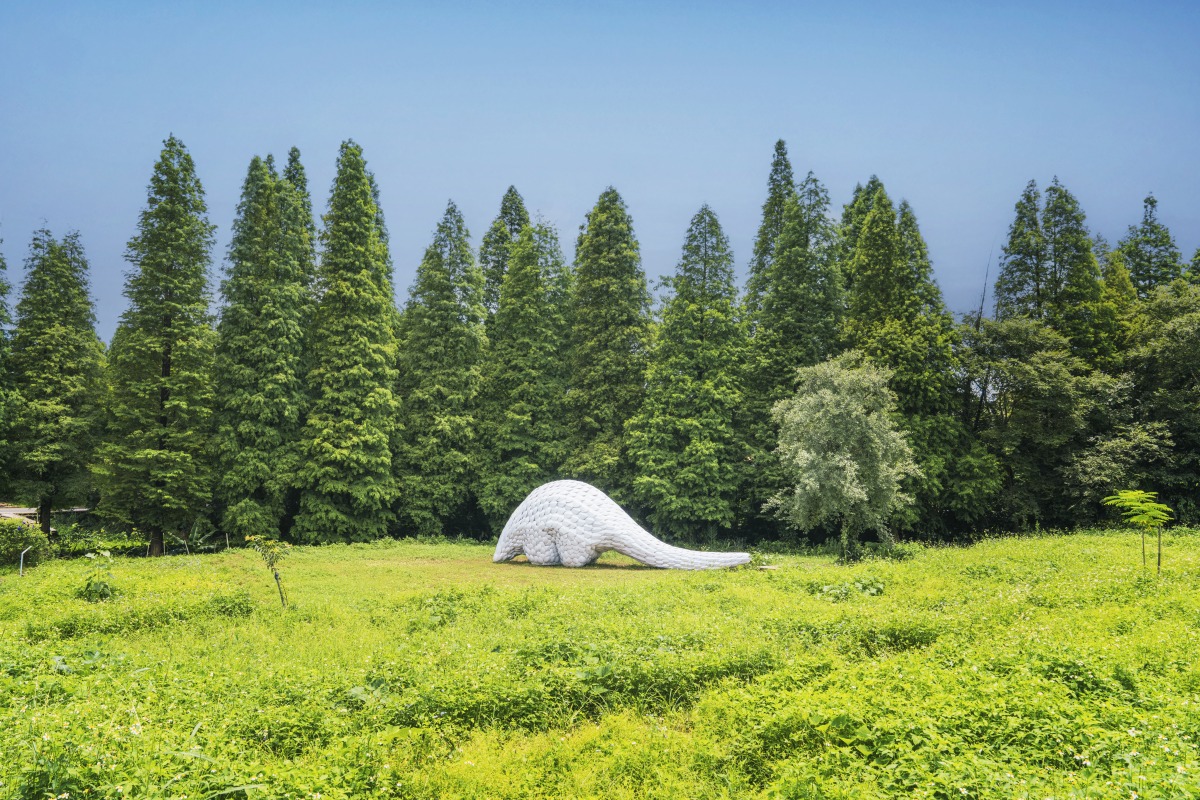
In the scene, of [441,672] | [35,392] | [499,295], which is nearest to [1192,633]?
[441,672]

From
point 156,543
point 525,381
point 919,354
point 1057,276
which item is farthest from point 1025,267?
point 156,543

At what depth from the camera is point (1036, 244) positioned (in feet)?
90.6

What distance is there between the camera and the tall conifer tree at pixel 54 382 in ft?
76.8

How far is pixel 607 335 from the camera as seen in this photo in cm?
2878

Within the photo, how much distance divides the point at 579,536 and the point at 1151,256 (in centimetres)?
2904

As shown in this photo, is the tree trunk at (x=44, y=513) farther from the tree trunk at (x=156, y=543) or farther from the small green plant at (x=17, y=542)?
the small green plant at (x=17, y=542)

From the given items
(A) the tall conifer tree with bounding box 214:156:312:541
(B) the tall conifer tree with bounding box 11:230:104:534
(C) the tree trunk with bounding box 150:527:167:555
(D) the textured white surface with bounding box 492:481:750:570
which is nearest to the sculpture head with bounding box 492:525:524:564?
(D) the textured white surface with bounding box 492:481:750:570

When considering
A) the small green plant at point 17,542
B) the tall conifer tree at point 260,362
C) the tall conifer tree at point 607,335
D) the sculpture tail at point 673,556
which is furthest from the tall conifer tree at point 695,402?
the small green plant at point 17,542

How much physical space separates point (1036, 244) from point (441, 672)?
2979 cm

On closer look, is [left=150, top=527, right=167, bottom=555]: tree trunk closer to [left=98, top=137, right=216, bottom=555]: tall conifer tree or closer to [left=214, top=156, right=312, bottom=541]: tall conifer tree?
[left=98, top=137, right=216, bottom=555]: tall conifer tree

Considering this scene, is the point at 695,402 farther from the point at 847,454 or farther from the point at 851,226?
the point at 851,226

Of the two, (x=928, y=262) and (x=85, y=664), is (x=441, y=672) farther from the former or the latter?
(x=928, y=262)

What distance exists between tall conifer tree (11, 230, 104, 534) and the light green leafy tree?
2496 cm

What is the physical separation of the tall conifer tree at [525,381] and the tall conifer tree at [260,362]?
7.81 metres
